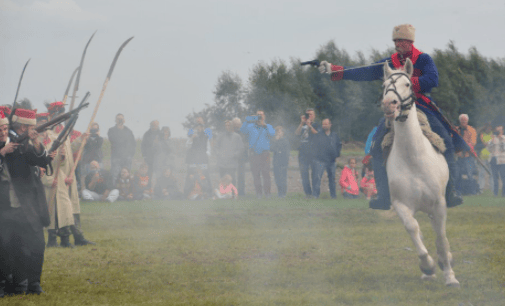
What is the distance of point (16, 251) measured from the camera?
7.13 meters

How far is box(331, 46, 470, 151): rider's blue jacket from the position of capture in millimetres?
7582

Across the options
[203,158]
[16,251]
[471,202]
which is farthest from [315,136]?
[16,251]

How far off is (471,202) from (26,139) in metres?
11.5

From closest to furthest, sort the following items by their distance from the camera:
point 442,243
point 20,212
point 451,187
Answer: point 20,212 → point 442,243 → point 451,187

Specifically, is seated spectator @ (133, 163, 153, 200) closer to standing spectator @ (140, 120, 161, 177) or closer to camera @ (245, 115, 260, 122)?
standing spectator @ (140, 120, 161, 177)

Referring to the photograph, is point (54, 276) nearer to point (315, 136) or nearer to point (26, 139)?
point (26, 139)

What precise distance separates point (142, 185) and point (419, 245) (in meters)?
11.9

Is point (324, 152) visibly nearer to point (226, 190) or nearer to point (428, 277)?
point (226, 190)

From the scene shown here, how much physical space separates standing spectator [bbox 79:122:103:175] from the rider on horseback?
414 inches

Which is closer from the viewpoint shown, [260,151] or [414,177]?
[414,177]

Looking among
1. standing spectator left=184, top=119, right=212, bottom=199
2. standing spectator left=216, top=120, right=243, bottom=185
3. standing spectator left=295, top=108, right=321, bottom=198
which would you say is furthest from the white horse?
standing spectator left=295, top=108, right=321, bottom=198

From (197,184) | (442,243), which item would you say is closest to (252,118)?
(197,184)

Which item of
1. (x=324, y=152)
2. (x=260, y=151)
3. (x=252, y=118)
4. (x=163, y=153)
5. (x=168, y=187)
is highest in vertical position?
(x=252, y=118)

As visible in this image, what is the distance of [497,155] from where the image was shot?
18.5m
